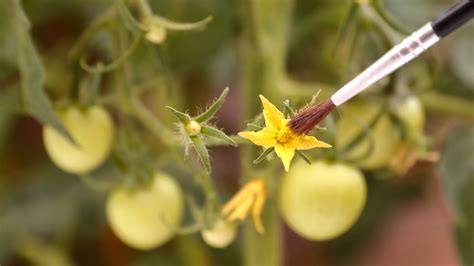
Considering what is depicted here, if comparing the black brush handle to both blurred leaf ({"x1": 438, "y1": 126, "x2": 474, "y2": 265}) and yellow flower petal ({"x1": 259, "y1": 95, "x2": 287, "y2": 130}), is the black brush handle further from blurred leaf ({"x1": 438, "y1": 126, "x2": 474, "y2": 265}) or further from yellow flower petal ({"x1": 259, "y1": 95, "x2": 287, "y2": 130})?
blurred leaf ({"x1": 438, "y1": 126, "x2": 474, "y2": 265})

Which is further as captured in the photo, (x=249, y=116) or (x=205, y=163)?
(x=249, y=116)

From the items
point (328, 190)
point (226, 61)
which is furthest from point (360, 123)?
point (226, 61)

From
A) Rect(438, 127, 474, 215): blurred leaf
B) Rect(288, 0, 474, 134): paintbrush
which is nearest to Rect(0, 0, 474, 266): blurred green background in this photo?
Rect(438, 127, 474, 215): blurred leaf

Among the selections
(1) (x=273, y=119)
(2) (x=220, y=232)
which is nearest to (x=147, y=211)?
(2) (x=220, y=232)

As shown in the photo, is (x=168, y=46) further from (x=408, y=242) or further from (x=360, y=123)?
(x=408, y=242)

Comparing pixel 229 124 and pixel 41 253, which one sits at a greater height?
pixel 229 124

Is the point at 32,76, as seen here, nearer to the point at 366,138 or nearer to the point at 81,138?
the point at 81,138

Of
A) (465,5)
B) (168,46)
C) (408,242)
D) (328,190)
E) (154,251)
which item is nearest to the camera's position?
(465,5)
